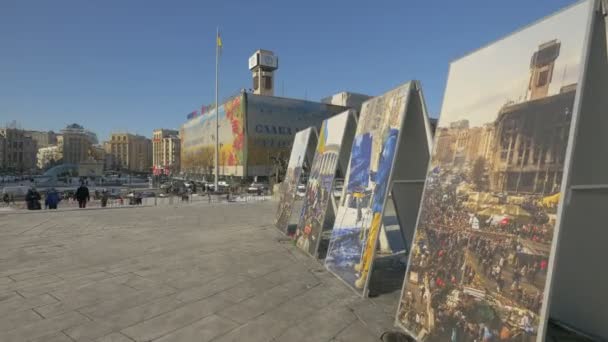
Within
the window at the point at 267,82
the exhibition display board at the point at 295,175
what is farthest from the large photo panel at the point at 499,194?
the window at the point at 267,82

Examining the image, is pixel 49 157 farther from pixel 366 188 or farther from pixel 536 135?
pixel 536 135

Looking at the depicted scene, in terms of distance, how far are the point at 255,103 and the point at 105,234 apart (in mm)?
57406

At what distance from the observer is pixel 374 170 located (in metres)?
6.67

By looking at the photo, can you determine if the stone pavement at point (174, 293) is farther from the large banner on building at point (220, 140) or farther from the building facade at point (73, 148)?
the building facade at point (73, 148)

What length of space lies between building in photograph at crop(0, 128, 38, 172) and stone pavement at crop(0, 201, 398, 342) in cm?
13462

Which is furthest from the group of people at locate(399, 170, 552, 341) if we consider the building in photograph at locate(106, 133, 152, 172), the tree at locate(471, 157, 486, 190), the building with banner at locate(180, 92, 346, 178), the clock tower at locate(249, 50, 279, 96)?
the building in photograph at locate(106, 133, 152, 172)

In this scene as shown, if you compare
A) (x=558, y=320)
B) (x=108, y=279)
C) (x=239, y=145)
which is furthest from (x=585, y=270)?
(x=239, y=145)

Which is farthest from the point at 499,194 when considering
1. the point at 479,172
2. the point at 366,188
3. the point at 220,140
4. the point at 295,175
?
the point at 220,140

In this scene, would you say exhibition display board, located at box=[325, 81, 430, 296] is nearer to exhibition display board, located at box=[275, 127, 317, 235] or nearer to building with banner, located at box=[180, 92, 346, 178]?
exhibition display board, located at box=[275, 127, 317, 235]

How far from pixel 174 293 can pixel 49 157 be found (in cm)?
17707

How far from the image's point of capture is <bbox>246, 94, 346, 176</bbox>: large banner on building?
2653 inches

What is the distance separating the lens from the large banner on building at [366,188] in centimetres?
609

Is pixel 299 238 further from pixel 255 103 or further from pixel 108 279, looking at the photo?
pixel 255 103

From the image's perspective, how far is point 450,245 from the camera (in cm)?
417
